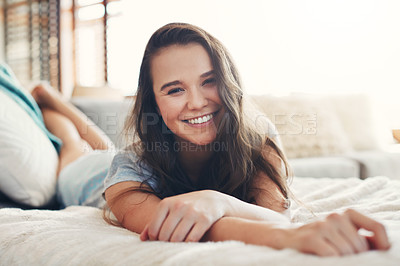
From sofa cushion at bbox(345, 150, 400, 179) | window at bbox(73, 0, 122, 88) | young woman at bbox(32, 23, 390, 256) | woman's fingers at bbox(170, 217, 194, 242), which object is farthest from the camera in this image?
window at bbox(73, 0, 122, 88)

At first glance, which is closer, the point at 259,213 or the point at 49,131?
the point at 259,213

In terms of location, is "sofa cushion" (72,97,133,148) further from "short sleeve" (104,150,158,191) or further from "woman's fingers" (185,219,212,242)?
"woman's fingers" (185,219,212,242)

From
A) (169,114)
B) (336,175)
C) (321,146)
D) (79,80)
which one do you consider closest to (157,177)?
(169,114)

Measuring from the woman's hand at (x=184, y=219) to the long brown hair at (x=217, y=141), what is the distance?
328mm

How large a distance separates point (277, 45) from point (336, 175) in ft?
7.43

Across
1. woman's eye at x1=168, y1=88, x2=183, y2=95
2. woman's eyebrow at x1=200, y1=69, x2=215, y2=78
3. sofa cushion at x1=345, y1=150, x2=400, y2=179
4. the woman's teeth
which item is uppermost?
woman's eyebrow at x1=200, y1=69, x2=215, y2=78

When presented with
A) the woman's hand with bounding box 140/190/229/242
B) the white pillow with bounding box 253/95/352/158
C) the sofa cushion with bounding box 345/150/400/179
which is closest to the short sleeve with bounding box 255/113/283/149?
the woman's hand with bounding box 140/190/229/242

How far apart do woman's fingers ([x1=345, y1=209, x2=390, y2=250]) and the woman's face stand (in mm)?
541

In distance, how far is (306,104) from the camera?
2443 mm

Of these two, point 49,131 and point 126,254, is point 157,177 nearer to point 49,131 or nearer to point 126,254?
point 126,254

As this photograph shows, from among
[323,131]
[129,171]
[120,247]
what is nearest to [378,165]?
[323,131]

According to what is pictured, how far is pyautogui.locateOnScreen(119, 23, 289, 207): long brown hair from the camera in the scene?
0.95 metres

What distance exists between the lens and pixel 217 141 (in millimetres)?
1038

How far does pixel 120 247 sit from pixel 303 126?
2005 mm
